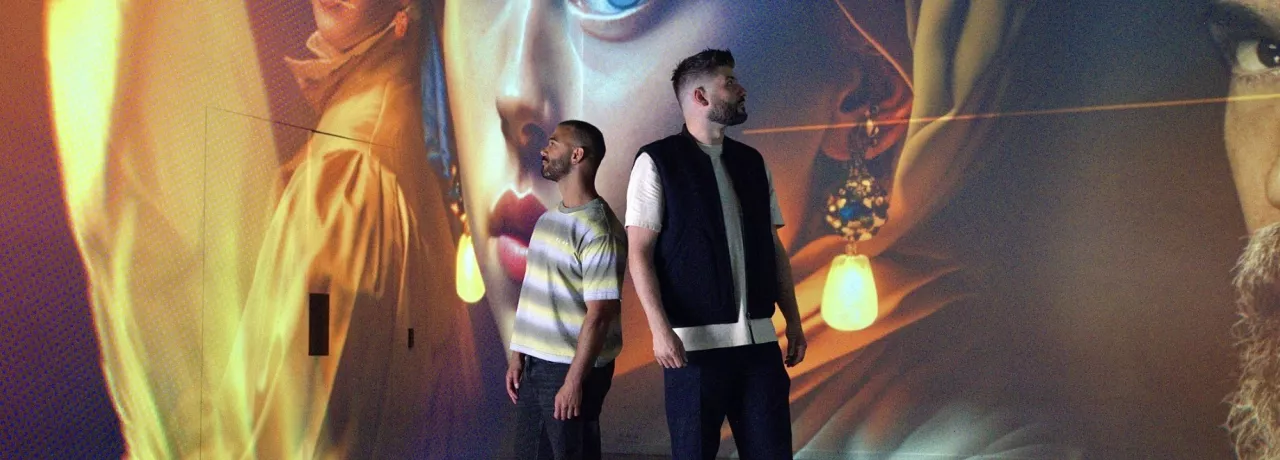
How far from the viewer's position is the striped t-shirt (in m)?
3.28

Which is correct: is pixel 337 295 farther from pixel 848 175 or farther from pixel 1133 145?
pixel 1133 145

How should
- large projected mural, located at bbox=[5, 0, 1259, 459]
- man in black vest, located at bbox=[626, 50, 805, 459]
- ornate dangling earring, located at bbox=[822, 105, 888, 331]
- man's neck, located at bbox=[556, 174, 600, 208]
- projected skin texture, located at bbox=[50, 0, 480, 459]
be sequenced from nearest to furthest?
1. man in black vest, located at bbox=[626, 50, 805, 459]
2. man's neck, located at bbox=[556, 174, 600, 208]
3. projected skin texture, located at bbox=[50, 0, 480, 459]
4. large projected mural, located at bbox=[5, 0, 1259, 459]
5. ornate dangling earring, located at bbox=[822, 105, 888, 331]

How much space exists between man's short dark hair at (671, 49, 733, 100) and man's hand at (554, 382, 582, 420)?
0.85 metres

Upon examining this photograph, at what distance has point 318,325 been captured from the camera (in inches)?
186

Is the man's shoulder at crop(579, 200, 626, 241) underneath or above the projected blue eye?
underneath

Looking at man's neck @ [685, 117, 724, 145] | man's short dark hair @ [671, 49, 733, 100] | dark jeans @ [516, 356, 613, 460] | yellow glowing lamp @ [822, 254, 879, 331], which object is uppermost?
man's short dark hair @ [671, 49, 733, 100]

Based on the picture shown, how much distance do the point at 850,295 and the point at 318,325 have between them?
2587mm

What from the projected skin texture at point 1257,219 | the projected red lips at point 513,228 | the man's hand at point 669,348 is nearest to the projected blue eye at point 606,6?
the projected red lips at point 513,228

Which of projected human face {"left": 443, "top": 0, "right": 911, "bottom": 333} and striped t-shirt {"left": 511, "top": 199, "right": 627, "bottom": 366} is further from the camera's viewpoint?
projected human face {"left": 443, "top": 0, "right": 911, "bottom": 333}

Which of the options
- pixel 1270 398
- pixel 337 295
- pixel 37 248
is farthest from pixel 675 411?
pixel 1270 398

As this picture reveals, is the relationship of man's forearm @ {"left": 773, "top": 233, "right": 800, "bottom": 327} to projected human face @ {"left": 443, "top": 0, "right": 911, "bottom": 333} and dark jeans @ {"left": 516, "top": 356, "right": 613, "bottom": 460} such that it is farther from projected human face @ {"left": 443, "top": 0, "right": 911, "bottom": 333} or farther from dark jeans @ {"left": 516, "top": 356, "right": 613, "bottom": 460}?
projected human face @ {"left": 443, "top": 0, "right": 911, "bottom": 333}

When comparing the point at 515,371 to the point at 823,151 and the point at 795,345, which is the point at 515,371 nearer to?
the point at 795,345

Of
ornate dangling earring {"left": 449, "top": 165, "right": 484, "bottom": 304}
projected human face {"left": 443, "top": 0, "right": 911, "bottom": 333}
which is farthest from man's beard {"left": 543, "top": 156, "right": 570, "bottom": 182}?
projected human face {"left": 443, "top": 0, "right": 911, "bottom": 333}

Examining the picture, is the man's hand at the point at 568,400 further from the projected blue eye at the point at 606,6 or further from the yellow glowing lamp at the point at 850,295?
the projected blue eye at the point at 606,6
